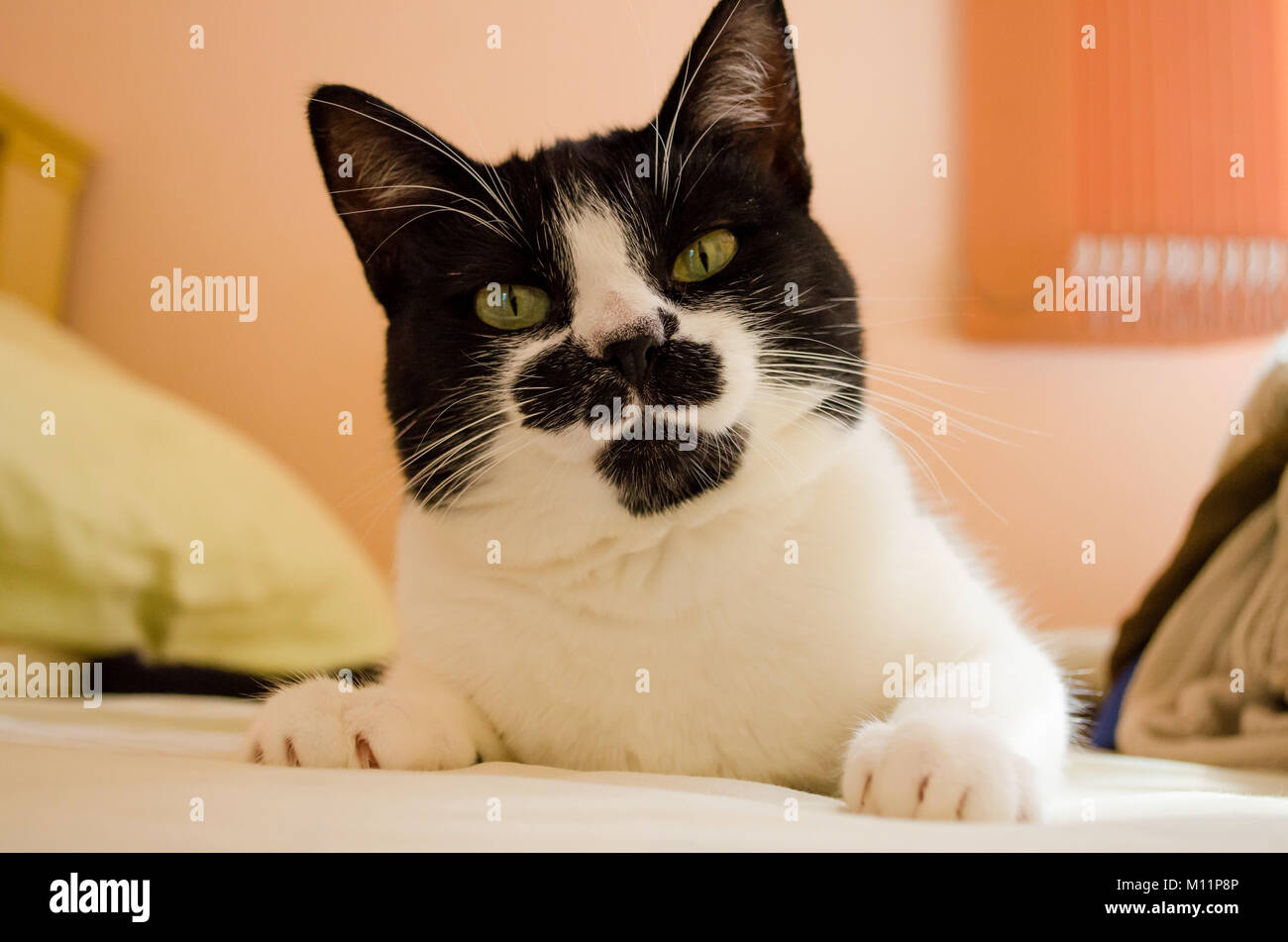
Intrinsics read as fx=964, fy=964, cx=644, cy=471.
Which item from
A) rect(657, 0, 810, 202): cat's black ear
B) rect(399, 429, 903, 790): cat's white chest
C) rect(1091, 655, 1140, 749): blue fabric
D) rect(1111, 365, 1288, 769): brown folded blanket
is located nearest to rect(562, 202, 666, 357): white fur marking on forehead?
rect(657, 0, 810, 202): cat's black ear

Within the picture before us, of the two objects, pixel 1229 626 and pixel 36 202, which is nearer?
pixel 1229 626

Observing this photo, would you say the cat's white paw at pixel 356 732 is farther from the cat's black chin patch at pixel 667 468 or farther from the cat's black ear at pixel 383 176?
the cat's black ear at pixel 383 176

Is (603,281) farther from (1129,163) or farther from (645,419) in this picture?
(1129,163)

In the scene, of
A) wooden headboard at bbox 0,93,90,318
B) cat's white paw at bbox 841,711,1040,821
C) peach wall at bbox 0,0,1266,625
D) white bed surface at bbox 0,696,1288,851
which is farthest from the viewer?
wooden headboard at bbox 0,93,90,318

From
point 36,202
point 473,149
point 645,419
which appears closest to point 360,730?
point 645,419

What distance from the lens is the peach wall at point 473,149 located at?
2.05 m

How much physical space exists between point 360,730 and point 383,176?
70 cm

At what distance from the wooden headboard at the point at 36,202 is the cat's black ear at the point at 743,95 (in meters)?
1.96

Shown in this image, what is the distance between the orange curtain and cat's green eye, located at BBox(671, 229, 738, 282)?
5.86 feet

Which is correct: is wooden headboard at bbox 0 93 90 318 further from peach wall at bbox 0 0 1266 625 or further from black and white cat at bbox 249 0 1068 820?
black and white cat at bbox 249 0 1068 820

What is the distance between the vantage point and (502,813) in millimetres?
728

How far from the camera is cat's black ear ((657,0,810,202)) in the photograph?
118 centimetres

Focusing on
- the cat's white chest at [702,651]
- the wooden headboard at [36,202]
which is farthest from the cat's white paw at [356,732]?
the wooden headboard at [36,202]

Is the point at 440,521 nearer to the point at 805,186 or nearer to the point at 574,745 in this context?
the point at 574,745
